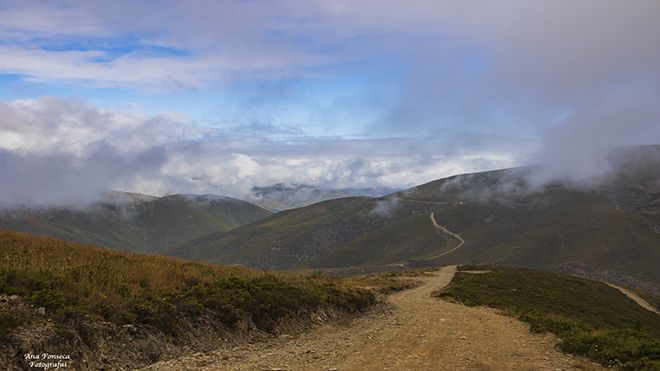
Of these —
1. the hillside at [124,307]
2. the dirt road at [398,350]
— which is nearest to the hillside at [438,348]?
the dirt road at [398,350]

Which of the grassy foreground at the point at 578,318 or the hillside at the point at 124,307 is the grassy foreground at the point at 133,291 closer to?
the hillside at the point at 124,307

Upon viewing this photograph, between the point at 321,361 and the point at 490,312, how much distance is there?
2093 centimetres

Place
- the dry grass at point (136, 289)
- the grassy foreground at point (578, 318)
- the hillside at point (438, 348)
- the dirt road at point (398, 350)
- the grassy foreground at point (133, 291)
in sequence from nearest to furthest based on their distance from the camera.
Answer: the grassy foreground at point (133, 291) → the dry grass at point (136, 289) → the dirt road at point (398, 350) → the hillside at point (438, 348) → the grassy foreground at point (578, 318)

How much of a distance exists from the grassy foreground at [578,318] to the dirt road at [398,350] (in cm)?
117

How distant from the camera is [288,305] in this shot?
22234 millimetres

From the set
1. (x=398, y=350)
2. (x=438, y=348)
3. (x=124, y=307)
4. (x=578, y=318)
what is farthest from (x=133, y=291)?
(x=578, y=318)

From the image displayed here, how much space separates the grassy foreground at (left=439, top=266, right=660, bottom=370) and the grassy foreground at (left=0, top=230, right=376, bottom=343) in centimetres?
1144

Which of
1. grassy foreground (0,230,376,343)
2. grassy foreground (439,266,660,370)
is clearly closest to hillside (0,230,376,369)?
grassy foreground (0,230,376,343)

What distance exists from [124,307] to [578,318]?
4352 centimetres

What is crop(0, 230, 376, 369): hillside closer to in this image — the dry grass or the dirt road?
the dry grass

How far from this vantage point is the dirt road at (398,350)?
15484 millimetres

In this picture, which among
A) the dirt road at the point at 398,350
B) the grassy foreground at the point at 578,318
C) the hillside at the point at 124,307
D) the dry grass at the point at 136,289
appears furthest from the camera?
the grassy foreground at the point at 578,318

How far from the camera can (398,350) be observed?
18.1 meters

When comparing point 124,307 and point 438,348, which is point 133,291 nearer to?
point 124,307
